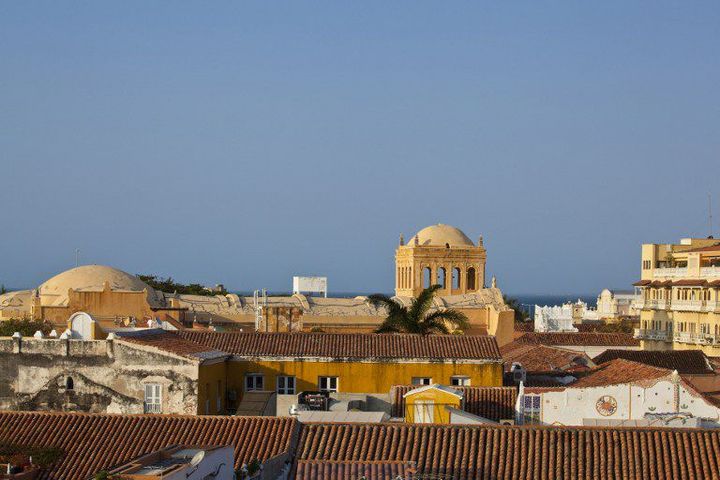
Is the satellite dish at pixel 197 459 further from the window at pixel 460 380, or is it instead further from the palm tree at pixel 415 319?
the palm tree at pixel 415 319

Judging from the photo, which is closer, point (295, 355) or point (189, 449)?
point (189, 449)

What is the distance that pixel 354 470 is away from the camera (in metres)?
20.0

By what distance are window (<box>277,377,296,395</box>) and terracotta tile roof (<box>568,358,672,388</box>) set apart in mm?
7249

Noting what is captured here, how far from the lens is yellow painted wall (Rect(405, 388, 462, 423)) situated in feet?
97.9

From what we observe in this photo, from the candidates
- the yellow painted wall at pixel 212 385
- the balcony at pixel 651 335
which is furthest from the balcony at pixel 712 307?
the yellow painted wall at pixel 212 385

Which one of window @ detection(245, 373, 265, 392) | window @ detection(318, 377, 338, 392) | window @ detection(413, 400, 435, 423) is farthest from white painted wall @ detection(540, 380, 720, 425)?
window @ detection(245, 373, 265, 392)

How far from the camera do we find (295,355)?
35656 mm

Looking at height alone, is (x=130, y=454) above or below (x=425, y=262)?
below

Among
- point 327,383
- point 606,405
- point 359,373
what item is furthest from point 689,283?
point 606,405

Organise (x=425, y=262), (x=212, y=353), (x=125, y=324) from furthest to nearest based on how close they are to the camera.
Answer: (x=425, y=262) → (x=125, y=324) → (x=212, y=353)

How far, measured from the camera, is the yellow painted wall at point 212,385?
104 ft

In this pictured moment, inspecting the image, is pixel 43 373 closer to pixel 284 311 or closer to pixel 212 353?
pixel 212 353

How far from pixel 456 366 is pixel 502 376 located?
4.00ft

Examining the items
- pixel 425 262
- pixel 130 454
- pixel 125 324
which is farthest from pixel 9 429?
pixel 425 262
